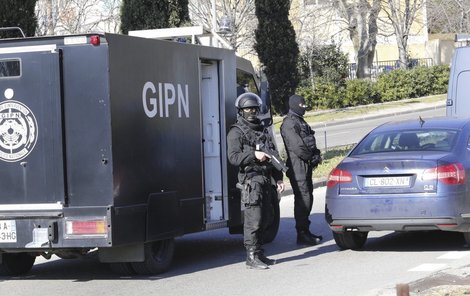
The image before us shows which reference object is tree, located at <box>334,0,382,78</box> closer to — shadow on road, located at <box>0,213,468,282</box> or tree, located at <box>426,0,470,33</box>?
tree, located at <box>426,0,470,33</box>

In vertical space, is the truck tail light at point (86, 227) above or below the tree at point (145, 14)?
below

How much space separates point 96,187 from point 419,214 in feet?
11.6

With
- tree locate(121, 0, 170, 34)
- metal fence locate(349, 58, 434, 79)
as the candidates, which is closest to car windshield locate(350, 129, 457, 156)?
tree locate(121, 0, 170, 34)

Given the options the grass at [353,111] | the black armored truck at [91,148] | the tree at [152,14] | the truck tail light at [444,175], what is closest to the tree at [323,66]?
the grass at [353,111]

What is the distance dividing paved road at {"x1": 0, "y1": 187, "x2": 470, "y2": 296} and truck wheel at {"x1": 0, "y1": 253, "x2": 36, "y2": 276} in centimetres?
12

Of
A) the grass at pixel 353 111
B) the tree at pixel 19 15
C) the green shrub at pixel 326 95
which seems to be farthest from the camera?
the green shrub at pixel 326 95

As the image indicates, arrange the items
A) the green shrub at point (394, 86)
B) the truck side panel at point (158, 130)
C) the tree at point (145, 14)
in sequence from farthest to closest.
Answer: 1. the green shrub at point (394, 86)
2. the tree at point (145, 14)
3. the truck side panel at point (158, 130)

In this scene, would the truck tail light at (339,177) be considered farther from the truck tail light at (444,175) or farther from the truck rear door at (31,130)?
the truck rear door at (31,130)

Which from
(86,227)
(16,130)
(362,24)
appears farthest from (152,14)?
(362,24)

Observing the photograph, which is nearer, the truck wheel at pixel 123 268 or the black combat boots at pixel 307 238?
the truck wheel at pixel 123 268

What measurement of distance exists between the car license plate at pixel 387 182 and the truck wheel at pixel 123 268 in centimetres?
278

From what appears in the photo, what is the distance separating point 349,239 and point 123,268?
9.20ft

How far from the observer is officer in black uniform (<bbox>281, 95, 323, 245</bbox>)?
1156 centimetres

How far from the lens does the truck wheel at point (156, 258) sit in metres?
9.63
